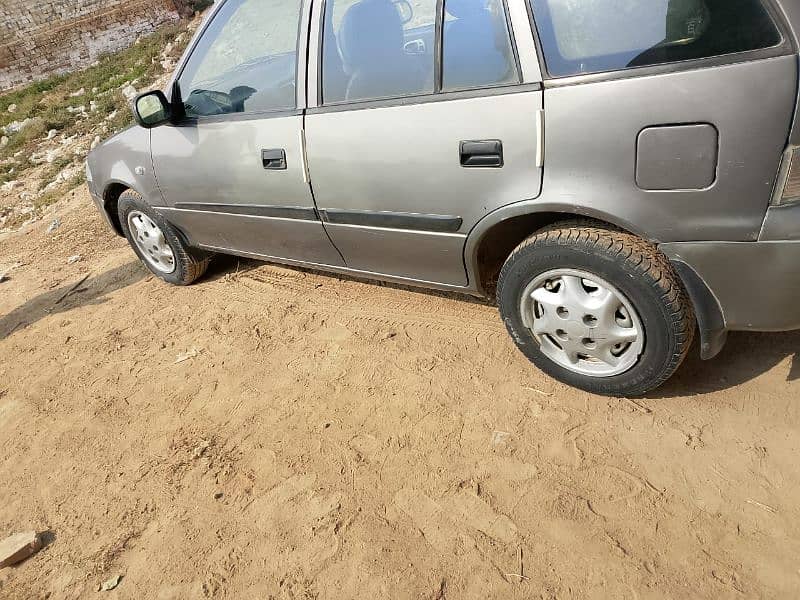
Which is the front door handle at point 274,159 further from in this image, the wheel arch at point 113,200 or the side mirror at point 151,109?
the wheel arch at point 113,200

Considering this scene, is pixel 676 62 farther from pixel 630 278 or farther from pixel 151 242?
pixel 151 242

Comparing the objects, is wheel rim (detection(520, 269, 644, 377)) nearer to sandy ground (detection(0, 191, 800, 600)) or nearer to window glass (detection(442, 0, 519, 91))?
sandy ground (detection(0, 191, 800, 600))

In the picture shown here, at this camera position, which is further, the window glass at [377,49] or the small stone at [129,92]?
the small stone at [129,92]

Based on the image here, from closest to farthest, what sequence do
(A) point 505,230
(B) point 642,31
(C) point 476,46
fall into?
(B) point 642,31 → (C) point 476,46 → (A) point 505,230

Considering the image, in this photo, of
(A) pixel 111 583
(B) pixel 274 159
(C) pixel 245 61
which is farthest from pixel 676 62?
(A) pixel 111 583

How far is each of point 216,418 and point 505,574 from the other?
62.7 inches

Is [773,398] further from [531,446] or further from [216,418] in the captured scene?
[216,418]

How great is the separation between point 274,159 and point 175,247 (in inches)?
57.1

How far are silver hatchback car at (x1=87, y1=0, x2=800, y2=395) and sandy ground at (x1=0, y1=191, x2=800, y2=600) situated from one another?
12.7 inches

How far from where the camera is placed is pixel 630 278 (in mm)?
2139

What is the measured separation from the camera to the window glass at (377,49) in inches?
96.3

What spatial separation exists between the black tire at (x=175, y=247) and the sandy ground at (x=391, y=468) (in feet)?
2.45

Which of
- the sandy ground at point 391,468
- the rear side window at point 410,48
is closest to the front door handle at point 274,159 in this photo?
the rear side window at point 410,48

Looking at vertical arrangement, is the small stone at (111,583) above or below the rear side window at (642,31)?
below
